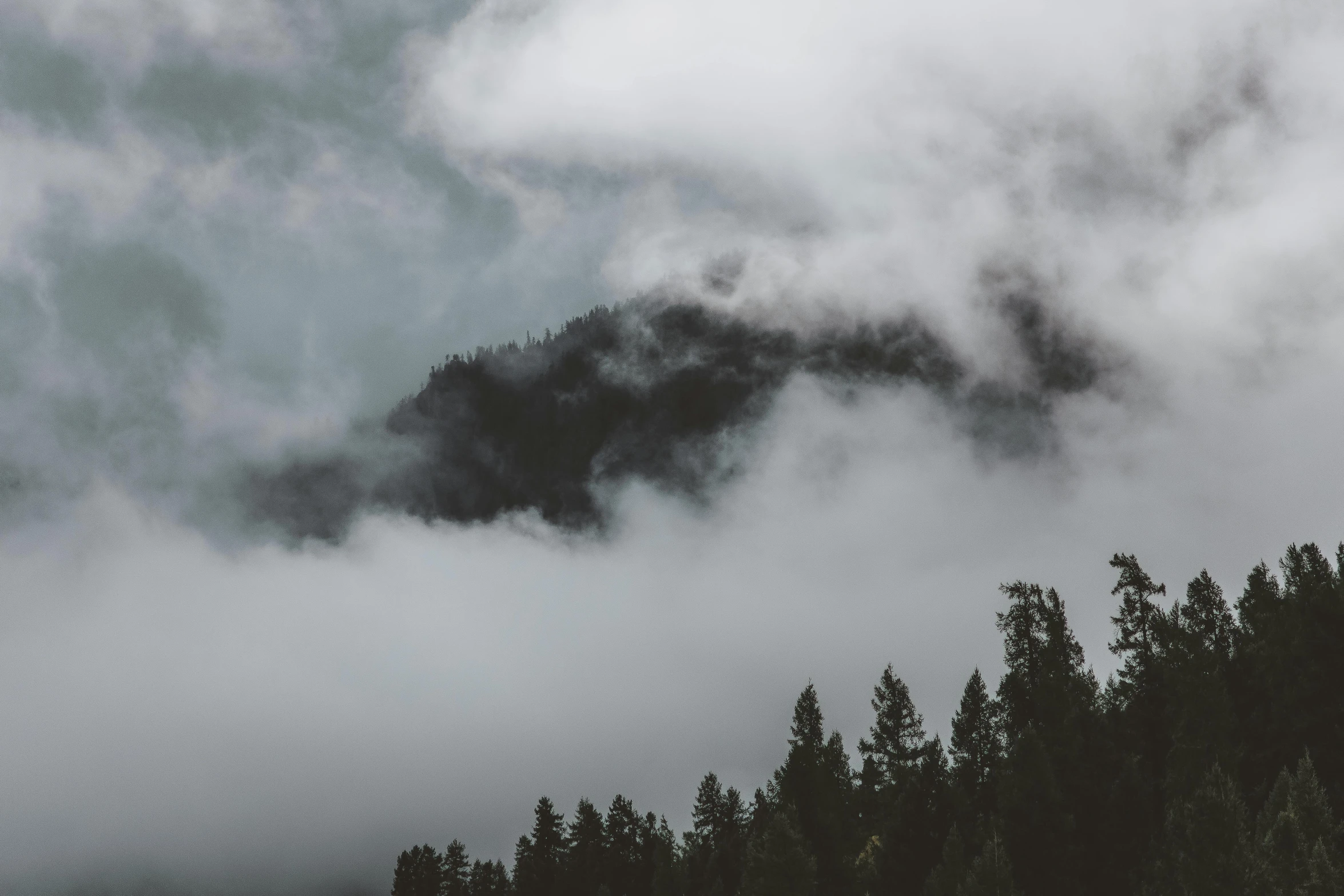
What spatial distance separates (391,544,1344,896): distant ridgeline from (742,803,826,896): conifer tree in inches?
4.3

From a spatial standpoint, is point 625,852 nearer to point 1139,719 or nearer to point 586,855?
point 586,855

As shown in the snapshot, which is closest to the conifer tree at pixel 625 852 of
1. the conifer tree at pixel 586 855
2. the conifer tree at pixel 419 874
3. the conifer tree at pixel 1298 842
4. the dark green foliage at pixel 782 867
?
the conifer tree at pixel 586 855

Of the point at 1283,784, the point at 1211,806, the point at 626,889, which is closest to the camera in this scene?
the point at 1211,806

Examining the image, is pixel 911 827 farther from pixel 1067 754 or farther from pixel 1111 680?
pixel 1111 680

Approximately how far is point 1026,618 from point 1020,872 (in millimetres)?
31510

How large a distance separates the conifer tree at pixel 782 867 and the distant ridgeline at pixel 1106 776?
4.3 inches

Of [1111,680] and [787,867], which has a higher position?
[1111,680]

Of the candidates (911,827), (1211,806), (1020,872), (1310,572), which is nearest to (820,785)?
(911,827)

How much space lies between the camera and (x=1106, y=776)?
75125 mm

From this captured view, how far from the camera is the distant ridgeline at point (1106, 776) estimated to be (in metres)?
60.7

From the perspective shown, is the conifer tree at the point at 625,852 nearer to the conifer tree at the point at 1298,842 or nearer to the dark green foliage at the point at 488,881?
the dark green foliage at the point at 488,881

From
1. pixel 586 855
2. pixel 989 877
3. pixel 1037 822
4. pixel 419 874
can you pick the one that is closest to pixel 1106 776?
pixel 1037 822

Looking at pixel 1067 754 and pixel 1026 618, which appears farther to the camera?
pixel 1026 618

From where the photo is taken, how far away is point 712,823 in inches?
5256
